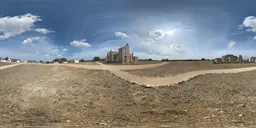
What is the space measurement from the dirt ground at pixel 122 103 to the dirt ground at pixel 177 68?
10.0 ft

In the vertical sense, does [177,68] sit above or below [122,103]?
above

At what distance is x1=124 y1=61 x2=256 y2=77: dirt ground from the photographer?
63.4 ft

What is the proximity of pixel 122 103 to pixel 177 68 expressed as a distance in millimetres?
10275

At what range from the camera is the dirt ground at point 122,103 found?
907 cm

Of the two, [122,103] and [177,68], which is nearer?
[122,103]

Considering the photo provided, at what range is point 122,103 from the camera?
1243 centimetres

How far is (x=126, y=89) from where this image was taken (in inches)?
580

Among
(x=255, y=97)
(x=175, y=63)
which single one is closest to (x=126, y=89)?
(x=255, y=97)

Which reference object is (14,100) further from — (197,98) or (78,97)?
(197,98)

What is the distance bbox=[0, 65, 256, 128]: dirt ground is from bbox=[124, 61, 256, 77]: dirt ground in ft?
10.0

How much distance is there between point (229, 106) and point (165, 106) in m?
2.93

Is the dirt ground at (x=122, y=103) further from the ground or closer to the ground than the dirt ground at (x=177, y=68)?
closer to the ground

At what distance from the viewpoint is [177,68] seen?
21594 millimetres

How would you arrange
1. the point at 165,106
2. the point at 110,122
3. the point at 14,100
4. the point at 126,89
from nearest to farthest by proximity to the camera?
the point at 110,122 < the point at 14,100 < the point at 165,106 < the point at 126,89
